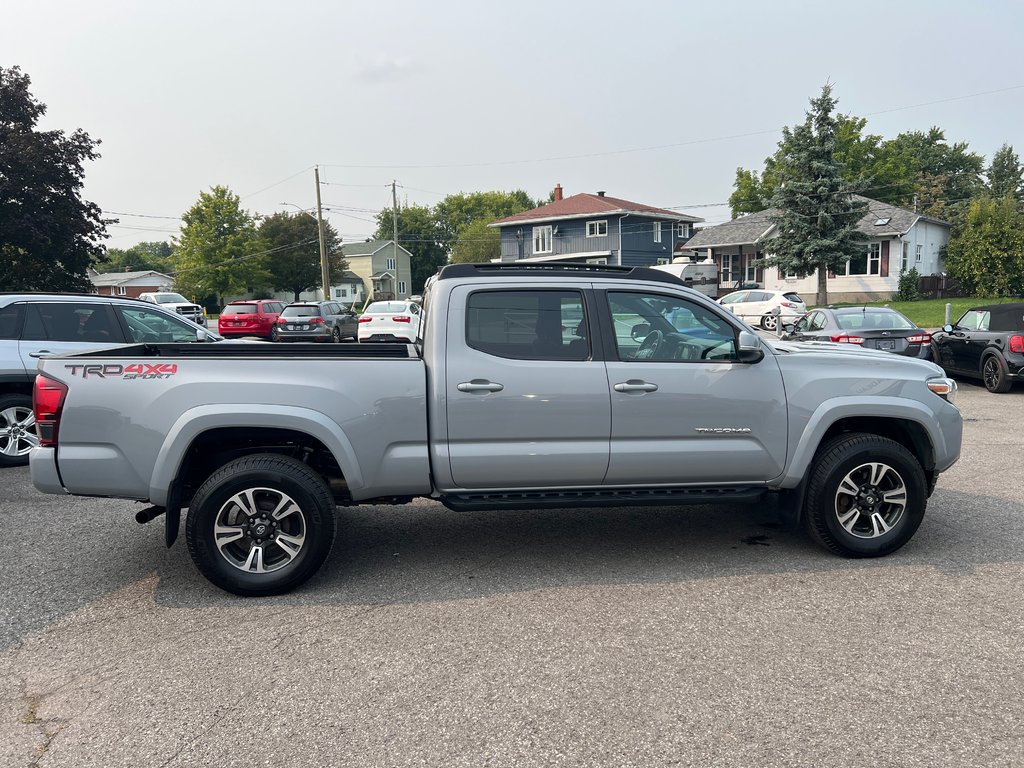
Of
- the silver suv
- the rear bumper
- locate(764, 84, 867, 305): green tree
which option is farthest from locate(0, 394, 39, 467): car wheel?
locate(764, 84, 867, 305): green tree

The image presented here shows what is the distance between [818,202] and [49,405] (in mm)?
38023

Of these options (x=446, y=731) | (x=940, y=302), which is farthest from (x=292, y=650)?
(x=940, y=302)

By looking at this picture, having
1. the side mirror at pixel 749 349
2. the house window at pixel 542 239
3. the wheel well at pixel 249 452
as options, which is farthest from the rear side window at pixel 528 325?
the house window at pixel 542 239

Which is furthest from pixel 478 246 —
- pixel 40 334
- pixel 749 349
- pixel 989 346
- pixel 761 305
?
pixel 749 349

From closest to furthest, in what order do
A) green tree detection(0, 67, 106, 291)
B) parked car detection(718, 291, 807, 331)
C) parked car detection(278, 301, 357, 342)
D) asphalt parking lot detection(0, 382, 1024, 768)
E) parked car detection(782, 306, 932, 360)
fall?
asphalt parking lot detection(0, 382, 1024, 768) → parked car detection(782, 306, 932, 360) → green tree detection(0, 67, 106, 291) → parked car detection(278, 301, 357, 342) → parked car detection(718, 291, 807, 331)

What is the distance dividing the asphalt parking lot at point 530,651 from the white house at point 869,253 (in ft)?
121

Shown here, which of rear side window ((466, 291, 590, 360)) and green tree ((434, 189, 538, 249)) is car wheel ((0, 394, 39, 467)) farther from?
green tree ((434, 189, 538, 249))

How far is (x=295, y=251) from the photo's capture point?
73.2 meters

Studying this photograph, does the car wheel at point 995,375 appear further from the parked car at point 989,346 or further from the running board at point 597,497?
the running board at point 597,497

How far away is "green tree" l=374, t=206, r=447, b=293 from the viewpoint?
102 metres

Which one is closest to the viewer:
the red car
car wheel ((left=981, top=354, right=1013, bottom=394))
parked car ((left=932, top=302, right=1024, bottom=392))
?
parked car ((left=932, top=302, right=1024, bottom=392))

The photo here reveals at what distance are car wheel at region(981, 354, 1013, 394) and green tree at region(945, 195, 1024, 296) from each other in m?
30.1

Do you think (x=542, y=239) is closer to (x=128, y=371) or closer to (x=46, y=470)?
(x=128, y=371)

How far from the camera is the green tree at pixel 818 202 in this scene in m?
36.1
